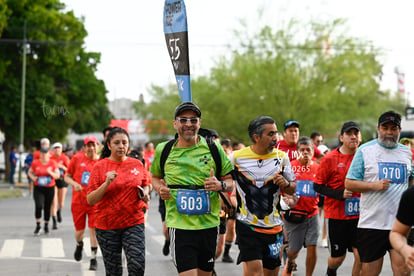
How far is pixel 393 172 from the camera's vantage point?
712cm

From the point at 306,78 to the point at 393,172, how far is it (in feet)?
119

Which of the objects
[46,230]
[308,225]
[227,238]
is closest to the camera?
[308,225]

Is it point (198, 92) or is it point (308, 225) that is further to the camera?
point (198, 92)

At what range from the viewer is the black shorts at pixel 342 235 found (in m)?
8.27

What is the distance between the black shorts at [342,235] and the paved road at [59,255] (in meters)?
2.04

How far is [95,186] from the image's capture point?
7742mm

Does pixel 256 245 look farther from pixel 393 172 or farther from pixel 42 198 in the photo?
pixel 42 198

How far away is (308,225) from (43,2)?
113 feet

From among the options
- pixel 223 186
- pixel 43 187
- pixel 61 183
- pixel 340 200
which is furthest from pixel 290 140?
pixel 61 183

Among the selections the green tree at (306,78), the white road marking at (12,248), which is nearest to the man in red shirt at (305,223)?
the white road marking at (12,248)

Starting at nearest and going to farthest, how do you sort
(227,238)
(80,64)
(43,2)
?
(227,238), (43,2), (80,64)

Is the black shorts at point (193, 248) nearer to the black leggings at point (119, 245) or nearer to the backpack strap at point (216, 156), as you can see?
the backpack strap at point (216, 156)

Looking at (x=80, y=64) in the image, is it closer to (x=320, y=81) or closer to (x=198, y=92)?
(x=198, y=92)

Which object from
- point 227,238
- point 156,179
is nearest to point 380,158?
point 156,179
